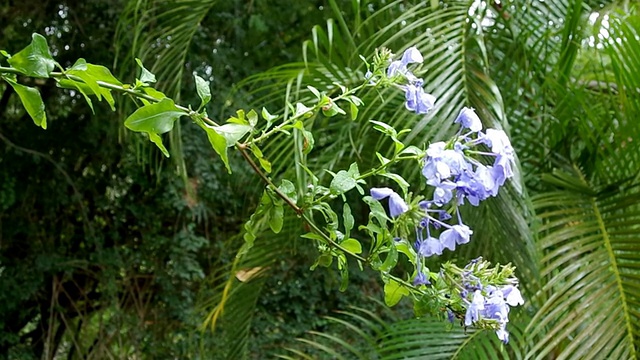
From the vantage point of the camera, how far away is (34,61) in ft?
1.68

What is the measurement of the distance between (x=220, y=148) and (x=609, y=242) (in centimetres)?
80

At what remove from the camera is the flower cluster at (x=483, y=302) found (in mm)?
513

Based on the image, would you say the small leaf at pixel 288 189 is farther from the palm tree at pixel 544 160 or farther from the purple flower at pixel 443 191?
the palm tree at pixel 544 160

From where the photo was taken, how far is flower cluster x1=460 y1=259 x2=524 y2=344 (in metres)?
0.51

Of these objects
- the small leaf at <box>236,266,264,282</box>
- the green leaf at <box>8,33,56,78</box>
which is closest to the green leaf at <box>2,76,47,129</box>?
the green leaf at <box>8,33,56,78</box>

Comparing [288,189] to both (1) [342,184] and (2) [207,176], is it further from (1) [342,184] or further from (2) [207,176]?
(2) [207,176]

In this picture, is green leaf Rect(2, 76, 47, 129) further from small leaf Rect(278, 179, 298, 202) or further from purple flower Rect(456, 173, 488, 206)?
purple flower Rect(456, 173, 488, 206)

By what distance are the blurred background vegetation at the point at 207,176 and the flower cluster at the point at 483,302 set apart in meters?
0.67

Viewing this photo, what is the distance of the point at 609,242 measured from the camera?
3.63 ft

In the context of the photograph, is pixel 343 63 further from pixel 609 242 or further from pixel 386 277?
pixel 386 277

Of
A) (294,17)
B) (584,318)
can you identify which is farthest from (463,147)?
(294,17)

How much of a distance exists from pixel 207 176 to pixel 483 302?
1301 mm

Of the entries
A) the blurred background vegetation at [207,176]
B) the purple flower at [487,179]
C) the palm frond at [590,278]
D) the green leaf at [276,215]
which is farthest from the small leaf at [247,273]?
the purple flower at [487,179]

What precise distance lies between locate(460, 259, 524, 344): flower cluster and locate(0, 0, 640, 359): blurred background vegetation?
67 cm
